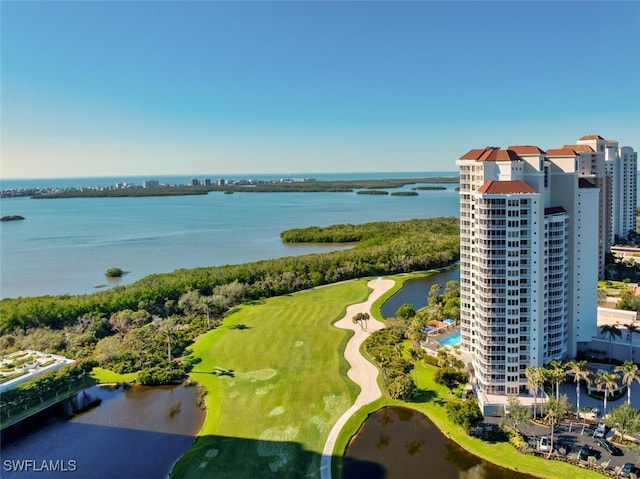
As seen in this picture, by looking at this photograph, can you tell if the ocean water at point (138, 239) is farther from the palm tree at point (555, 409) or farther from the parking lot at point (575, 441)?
the palm tree at point (555, 409)

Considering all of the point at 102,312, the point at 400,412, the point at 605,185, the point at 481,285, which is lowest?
the point at 400,412

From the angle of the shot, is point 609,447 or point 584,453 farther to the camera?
point 609,447

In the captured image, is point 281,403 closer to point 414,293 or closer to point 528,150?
point 528,150

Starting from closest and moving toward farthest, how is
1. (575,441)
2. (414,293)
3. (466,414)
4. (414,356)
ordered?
1. (575,441)
2. (466,414)
3. (414,356)
4. (414,293)

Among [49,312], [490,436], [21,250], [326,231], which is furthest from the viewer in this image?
[326,231]

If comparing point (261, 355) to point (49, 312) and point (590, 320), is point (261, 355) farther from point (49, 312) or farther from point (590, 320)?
point (590, 320)

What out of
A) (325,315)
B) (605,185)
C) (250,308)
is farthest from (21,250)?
(605,185)

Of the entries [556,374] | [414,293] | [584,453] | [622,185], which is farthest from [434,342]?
[622,185]
